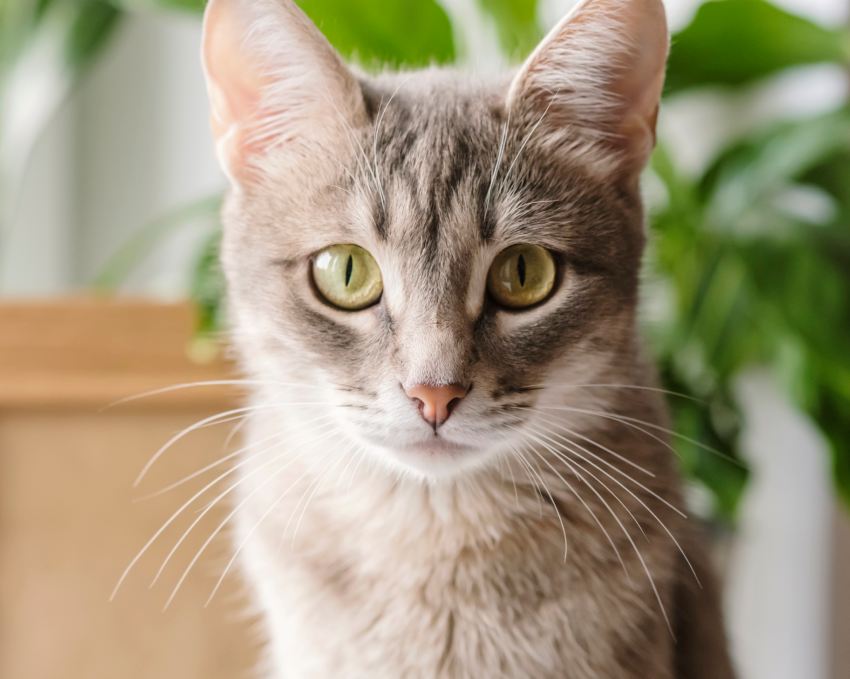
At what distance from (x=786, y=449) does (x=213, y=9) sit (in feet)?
4.79

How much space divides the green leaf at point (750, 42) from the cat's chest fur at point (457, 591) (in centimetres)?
77

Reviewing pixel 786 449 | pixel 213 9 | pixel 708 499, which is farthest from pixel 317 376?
pixel 786 449

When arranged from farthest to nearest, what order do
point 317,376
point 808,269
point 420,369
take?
1. point 808,269
2. point 317,376
3. point 420,369

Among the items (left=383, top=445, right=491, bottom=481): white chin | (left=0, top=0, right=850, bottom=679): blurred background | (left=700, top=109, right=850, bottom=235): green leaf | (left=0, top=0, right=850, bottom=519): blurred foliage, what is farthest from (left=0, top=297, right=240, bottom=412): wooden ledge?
(left=700, top=109, right=850, bottom=235): green leaf

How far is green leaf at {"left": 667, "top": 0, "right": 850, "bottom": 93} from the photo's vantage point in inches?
51.3

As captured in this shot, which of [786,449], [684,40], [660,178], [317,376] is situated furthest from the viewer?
[786,449]

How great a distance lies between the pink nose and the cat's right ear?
28cm

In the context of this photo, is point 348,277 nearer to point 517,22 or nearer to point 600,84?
point 600,84

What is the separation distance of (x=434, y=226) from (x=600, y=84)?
0.22 metres

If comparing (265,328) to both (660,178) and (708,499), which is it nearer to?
(660,178)

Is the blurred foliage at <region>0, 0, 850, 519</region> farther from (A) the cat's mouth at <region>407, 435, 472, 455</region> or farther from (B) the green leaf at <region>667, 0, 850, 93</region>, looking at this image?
(A) the cat's mouth at <region>407, 435, 472, 455</region>

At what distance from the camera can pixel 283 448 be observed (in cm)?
98

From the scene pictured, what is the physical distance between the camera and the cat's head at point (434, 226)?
801 millimetres

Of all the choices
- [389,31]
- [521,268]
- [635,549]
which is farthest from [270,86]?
[635,549]
